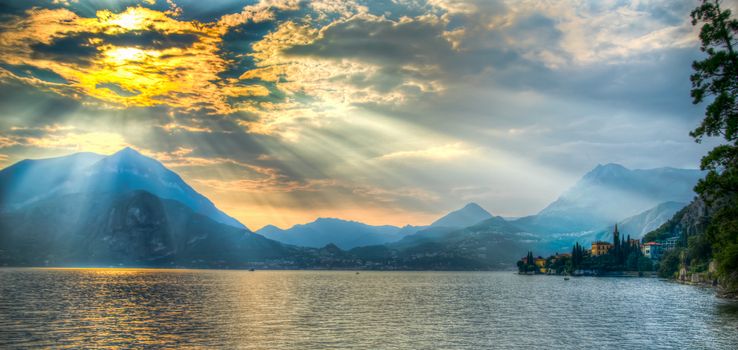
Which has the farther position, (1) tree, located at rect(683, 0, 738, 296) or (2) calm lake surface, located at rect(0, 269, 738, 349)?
(2) calm lake surface, located at rect(0, 269, 738, 349)

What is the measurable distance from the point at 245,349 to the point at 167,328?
21.5m

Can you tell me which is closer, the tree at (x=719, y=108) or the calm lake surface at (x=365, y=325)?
the tree at (x=719, y=108)

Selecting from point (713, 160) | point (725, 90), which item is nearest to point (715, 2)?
point (725, 90)

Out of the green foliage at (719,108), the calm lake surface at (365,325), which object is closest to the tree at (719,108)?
the green foliage at (719,108)

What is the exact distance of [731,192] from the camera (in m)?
36.3

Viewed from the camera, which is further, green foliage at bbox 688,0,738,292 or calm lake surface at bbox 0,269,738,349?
calm lake surface at bbox 0,269,738,349

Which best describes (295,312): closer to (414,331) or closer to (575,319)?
(414,331)

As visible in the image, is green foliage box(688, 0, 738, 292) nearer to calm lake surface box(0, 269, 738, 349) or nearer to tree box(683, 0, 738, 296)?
tree box(683, 0, 738, 296)

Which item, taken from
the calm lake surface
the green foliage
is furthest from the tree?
the calm lake surface

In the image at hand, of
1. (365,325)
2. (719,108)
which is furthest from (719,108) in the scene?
(365,325)

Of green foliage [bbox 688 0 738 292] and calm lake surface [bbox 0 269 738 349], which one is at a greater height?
green foliage [bbox 688 0 738 292]

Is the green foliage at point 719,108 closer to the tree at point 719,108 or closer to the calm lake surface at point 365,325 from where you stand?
the tree at point 719,108

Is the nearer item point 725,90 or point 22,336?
point 725,90

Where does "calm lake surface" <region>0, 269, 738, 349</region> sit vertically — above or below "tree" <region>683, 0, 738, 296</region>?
below
